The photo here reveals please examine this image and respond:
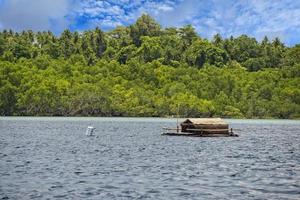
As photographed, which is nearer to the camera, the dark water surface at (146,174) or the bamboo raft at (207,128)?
the dark water surface at (146,174)

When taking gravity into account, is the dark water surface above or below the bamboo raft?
below

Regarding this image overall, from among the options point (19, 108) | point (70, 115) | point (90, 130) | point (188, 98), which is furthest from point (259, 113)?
point (90, 130)

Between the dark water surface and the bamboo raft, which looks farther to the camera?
the bamboo raft

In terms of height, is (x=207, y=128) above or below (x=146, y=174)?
above

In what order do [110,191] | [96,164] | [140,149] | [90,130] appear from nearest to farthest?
[110,191] → [96,164] → [140,149] → [90,130]

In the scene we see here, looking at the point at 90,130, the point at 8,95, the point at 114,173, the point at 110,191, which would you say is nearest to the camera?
the point at 110,191

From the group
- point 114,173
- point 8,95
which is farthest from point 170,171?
point 8,95

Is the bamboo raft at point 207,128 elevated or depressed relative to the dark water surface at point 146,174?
elevated

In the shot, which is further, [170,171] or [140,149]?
[140,149]

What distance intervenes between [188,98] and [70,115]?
131 ft

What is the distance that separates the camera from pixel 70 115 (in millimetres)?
193750

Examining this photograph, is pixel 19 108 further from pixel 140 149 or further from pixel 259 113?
pixel 140 149

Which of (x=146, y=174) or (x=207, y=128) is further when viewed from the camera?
(x=207, y=128)

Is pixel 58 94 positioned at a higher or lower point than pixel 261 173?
higher
